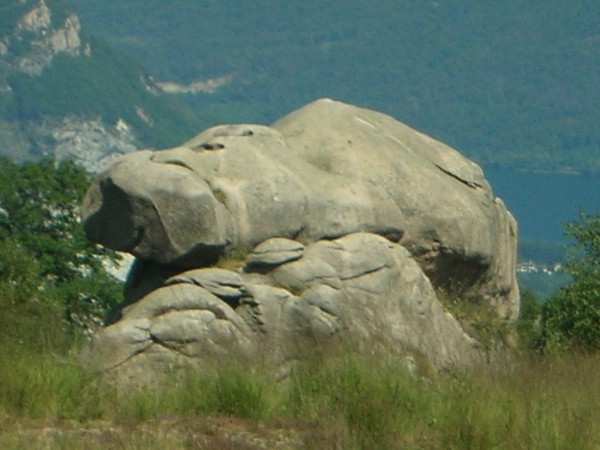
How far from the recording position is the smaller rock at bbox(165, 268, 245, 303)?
14008 millimetres

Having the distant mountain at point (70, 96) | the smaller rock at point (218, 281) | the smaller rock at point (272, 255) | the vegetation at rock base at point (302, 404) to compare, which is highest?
the distant mountain at point (70, 96)

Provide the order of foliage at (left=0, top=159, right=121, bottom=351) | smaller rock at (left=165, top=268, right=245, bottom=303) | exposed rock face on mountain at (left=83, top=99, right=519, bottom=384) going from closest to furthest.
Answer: exposed rock face on mountain at (left=83, top=99, right=519, bottom=384), smaller rock at (left=165, top=268, right=245, bottom=303), foliage at (left=0, top=159, right=121, bottom=351)

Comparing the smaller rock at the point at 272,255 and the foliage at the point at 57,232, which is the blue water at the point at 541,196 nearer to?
the foliage at the point at 57,232

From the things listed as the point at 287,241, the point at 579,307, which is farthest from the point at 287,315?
the point at 579,307

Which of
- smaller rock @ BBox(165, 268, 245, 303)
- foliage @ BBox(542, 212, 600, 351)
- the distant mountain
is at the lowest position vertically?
smaller rock @ BBox(165, 268, 245, 303)

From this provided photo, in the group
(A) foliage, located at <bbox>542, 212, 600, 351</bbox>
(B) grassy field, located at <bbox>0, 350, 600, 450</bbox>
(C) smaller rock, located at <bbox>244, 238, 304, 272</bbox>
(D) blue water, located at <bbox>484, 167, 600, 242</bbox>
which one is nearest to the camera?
(B) grassy field, located at <bbox>0, 350, 600, 450</bbox>

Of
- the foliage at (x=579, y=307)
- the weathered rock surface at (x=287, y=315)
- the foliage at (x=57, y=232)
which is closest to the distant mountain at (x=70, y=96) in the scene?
the foliage at (x=57, y=232)

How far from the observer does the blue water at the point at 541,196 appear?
119 metres

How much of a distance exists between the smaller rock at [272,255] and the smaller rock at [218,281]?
210mm

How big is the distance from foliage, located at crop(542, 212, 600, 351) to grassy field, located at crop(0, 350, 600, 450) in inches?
125

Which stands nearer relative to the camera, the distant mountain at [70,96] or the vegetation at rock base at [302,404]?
the vegetation at rock base at [302,404]

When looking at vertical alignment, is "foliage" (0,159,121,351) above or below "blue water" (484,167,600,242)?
below

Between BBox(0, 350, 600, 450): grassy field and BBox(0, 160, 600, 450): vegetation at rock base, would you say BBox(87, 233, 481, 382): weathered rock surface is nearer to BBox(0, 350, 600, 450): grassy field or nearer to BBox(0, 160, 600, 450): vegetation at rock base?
BBox(0, 160, 600, 450): vegetation at rock base

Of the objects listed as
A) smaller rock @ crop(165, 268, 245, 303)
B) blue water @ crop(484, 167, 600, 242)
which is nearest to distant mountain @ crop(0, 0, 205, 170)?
blue water @ crop(484, 167, 600, 242)
